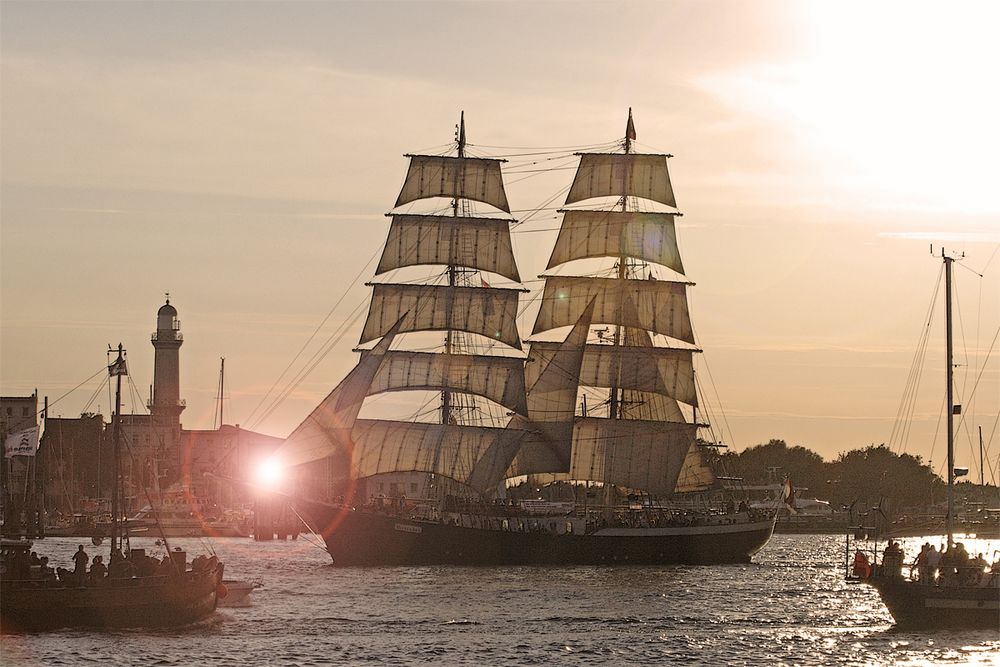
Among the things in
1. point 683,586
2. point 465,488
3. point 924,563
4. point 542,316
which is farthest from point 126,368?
point 542,316

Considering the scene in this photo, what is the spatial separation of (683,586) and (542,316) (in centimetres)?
3631

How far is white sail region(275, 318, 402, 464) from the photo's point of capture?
110750 mm

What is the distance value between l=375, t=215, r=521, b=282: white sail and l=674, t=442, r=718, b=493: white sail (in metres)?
21.1

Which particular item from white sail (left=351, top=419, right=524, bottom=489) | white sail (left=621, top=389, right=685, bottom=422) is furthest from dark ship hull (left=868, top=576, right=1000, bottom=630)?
white sail (left=621, top=389, right=685, bottom=422)

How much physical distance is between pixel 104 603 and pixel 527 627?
18.3m

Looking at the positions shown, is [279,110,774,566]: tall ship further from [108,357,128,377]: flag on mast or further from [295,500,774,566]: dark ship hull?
[108,357,128,377]: flag on mast

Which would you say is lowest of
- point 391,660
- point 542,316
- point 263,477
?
point 391,660

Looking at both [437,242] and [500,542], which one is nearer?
[500,542]

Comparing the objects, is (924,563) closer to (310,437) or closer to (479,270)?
(310,437)

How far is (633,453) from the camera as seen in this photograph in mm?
133375

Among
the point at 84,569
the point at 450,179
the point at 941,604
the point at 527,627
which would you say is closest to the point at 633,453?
the point at 450,179

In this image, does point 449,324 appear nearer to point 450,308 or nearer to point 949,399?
point 450,308

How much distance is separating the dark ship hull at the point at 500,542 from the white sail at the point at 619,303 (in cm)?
1623

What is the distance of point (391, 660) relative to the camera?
6291cm
